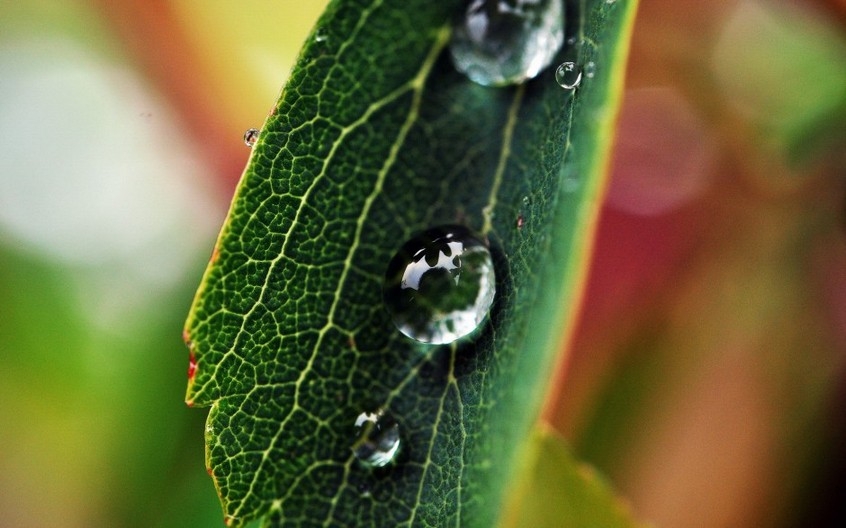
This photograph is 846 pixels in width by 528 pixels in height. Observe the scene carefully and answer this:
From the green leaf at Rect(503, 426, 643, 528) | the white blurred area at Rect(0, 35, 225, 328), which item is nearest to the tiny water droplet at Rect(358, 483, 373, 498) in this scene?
the green leaf at Rect(503, 426, 643, 528)

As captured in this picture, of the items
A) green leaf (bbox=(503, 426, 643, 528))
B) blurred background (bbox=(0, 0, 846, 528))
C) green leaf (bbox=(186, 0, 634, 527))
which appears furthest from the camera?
blurred background (bbox=(0, 0, 846, 528))

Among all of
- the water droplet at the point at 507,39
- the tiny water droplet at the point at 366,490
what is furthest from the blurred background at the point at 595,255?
the water droplet at the point at 507,39

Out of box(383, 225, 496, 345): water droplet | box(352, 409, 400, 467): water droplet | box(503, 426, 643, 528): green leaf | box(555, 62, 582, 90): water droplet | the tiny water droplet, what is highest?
box(555, 62, 582, 90): water droplet

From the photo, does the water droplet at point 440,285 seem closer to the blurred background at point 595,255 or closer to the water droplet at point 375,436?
the water droplet at point 375,436

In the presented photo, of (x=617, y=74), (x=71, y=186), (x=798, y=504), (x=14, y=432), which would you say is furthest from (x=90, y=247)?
(x=798, y=504)

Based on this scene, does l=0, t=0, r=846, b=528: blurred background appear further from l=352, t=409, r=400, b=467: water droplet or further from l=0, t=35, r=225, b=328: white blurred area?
l=352, t=409, r=400, b=467: water droplet

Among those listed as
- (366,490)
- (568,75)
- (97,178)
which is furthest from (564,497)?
(97,178)

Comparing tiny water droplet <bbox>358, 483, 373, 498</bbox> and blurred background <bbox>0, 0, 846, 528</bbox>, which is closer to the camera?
tiny water droplet <bbox>358, 483, 373, 498</bbox>

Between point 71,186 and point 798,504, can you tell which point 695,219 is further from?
point 71,186
